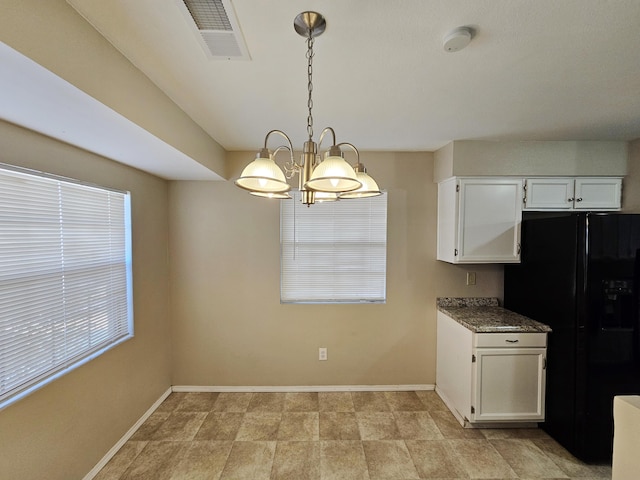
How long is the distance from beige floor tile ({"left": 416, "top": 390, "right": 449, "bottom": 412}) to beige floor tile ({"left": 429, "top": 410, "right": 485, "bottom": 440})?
0.25 ft

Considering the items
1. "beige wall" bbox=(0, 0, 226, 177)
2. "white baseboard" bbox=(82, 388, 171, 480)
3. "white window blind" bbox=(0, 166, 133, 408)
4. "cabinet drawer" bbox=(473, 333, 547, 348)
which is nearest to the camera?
"beige wall" bbox=(0, 0, 226, 177)

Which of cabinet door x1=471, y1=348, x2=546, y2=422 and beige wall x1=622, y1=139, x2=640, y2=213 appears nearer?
cabinet door x1=471, y1=348, x2=546, y2=422

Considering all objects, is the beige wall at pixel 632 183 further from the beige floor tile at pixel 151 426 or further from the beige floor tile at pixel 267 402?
the beige floor tile at pixel 151 426

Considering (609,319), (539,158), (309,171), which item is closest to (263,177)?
(309,171)

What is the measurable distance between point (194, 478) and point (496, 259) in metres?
2.90

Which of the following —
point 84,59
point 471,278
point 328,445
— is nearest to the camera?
point 84,59

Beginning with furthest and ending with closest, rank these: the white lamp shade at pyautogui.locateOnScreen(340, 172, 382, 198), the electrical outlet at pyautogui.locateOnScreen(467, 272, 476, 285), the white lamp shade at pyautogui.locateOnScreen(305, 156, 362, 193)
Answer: the electrical outlet at pyautogui.locateOnScreen(467, 272, 476, 285) < the white lamp shade at pyautogui.locateOnScreen(340, 172, 382, 198) < the white lamp shade at pyautogui.locateOnScreen(305, 156, 362, 193)

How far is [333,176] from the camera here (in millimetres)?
929

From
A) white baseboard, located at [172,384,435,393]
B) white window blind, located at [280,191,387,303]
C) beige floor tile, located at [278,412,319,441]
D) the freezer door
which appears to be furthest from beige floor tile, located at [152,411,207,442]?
the freezer door

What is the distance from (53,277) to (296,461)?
6.54ft

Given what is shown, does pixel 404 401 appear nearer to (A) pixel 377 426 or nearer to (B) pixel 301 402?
(A) pixel 377 426

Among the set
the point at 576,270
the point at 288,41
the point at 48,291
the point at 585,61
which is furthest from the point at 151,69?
the point at 576,270

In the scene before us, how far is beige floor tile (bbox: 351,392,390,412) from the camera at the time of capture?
258 cm

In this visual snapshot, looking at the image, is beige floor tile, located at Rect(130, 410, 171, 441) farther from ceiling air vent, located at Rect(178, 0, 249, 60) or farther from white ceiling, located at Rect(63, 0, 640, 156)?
ceiling air vent, located at Rect(178, 0, 249, 60)
